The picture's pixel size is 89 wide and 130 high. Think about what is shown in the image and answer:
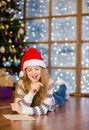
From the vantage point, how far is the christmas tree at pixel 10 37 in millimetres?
5062

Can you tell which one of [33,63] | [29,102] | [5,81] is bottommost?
[5,81]

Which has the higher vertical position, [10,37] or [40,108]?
[10,37]

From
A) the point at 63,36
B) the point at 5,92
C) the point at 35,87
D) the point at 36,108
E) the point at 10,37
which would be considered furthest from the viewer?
the point at 63,36

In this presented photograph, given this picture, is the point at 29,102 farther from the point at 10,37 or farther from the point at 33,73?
the point at 10,37

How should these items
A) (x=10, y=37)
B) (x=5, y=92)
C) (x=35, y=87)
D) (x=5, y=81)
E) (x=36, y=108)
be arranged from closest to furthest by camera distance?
(x=35, y=87), (x=36, y=108), (x=5, y=92), (x=5, y=81), (x=10, y=37)

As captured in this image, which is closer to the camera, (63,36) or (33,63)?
(33,63)

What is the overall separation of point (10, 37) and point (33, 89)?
312cm

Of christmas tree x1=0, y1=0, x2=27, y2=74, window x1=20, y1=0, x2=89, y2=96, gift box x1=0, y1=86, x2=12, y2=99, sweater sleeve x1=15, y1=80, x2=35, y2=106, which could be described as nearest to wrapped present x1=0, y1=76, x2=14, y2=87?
gift box x1=0, y1=86, x2=12, y2=99

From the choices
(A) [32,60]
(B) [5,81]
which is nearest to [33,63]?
(A) [32,60]

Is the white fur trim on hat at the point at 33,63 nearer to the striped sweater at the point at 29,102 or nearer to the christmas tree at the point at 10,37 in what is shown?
the striped sweater at the point at 29,102

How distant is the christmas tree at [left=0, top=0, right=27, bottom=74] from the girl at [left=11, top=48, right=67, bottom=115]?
9.01ft

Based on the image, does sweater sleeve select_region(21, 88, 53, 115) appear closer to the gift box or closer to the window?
the gift box

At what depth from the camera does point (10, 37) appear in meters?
5.16

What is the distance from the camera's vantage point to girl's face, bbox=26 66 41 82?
222cm
